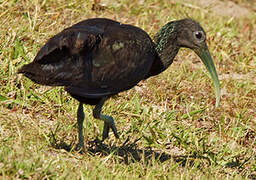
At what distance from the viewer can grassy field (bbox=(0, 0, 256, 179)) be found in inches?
175

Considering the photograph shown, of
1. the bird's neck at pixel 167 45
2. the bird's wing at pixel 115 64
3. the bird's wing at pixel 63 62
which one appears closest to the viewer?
the bird's wing at pixel 63 62

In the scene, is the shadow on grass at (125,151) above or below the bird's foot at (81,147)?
below

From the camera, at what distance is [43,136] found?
491 centimetres

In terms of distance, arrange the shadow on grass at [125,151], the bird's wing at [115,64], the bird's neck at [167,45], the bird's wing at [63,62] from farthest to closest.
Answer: the bird's neck at [167,45] → the shadow on grass at [125,151] → the bird's wing at [115,64] → the bird's wing at [63,62]

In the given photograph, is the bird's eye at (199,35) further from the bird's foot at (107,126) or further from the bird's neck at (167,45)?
the bird's foot at (107,126)

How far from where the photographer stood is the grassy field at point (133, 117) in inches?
175

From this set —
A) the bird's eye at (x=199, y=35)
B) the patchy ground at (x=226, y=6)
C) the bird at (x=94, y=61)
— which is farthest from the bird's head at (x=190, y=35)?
the patchy ground at (x=226, y=6)

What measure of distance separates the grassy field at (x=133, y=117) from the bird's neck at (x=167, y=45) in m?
0.84

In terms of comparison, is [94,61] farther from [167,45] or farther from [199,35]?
[199,35]

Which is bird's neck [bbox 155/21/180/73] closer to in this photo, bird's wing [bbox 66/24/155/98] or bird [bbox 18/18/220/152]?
bird [bbox 18/18/220/152]

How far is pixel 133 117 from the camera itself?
5.84 metres

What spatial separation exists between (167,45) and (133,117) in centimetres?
110

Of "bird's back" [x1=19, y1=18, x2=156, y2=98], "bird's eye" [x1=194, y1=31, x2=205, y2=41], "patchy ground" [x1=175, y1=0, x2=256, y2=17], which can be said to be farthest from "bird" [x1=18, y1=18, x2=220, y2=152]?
"patchy ground" [x1=175, y1=0, x2=256, y2=17]

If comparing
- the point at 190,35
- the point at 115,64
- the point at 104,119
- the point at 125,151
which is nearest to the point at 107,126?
the point at 104,119
